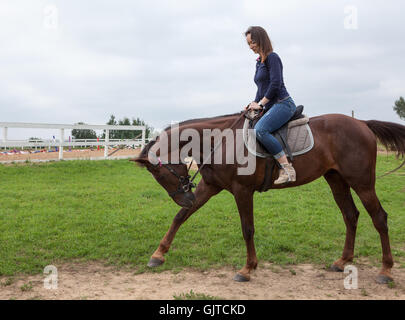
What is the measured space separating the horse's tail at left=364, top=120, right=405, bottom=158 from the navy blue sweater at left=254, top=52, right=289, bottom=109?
1.70m

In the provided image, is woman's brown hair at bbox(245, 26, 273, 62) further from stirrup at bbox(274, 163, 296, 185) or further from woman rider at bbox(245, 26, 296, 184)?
stirrup at bbox(274, 163, 296, 185)

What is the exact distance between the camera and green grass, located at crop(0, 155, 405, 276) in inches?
224

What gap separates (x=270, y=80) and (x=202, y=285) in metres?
2.89

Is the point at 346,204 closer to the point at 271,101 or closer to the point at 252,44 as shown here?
the point at 271,101

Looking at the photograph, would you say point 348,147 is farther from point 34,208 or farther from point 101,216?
point 34,208

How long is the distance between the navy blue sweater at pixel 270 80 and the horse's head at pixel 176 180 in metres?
1.54

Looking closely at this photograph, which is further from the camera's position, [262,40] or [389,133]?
[389,133]

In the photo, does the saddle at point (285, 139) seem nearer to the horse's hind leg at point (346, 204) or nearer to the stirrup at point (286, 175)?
the stirrup at point (286, 175)

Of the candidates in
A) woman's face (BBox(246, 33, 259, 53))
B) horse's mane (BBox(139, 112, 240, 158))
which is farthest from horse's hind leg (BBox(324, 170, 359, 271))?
woman's face (BBox(246, 33, 259, 53))

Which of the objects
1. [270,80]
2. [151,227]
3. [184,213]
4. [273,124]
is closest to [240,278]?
[184,213]

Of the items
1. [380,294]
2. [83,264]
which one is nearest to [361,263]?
Answer: [380,294]

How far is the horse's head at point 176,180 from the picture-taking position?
4727mm

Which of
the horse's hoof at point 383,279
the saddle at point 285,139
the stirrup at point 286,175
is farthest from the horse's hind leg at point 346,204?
the stirrup at point 286,175

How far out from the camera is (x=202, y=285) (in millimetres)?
4527
